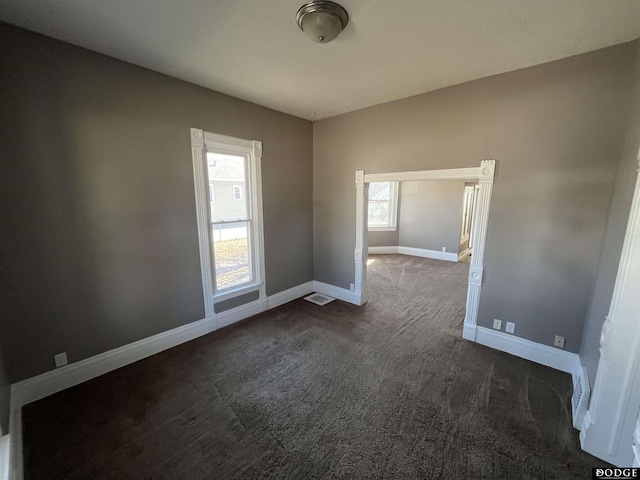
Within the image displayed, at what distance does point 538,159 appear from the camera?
2406 millimetres

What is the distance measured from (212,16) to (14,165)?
1.82 m

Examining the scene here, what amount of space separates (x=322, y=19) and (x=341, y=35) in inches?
12.2

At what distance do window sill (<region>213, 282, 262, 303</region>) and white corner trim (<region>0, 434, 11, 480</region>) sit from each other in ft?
6.04

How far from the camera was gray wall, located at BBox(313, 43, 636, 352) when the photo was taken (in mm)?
2139

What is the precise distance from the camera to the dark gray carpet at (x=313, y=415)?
1.60m

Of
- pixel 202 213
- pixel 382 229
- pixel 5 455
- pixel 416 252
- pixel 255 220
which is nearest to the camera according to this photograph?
pixel 5 455

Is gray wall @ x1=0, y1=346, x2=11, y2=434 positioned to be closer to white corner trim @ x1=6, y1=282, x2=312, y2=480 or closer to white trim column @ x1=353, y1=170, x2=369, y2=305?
white corner trim @ x1=6, y1=282, x2=312, y2=480

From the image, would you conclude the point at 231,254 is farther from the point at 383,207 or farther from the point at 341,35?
the point at 383,207

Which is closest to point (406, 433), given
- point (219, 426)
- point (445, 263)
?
point (219, 426)

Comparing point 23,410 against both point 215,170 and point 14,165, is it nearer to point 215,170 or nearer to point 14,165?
point 14,165

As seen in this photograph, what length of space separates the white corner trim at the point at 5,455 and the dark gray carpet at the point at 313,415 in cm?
29

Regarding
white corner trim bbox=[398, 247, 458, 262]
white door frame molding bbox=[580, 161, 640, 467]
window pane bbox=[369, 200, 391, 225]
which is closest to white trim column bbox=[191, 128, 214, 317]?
white door frame molding bbox=[580, 161, 640, 467]

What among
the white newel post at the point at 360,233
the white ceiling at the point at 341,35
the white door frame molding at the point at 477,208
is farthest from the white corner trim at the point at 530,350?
the white ceiling at the point at 341,35

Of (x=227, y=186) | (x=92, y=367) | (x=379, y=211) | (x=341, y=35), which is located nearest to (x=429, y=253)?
(x=379, y=211)
